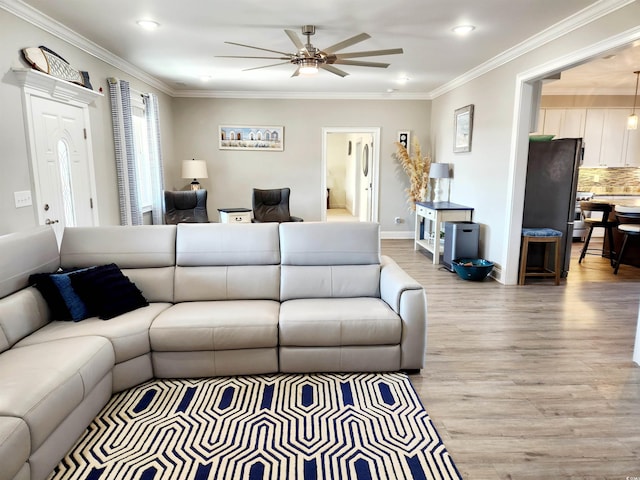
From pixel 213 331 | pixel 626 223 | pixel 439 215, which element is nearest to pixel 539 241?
pixel 439 215

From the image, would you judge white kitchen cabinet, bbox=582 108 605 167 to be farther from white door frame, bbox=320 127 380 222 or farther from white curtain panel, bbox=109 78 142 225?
white curtain panel, bbox=109 78 142 225

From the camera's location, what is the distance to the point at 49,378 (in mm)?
1742

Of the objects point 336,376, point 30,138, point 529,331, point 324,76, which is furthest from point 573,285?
point 30,138

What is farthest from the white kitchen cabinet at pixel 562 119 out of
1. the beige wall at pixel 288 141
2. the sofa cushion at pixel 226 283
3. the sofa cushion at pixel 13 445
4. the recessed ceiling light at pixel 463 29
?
the sofa cushion at pixel 13 445

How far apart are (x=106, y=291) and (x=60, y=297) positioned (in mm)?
245

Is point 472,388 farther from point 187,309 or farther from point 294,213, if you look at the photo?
point 294,213

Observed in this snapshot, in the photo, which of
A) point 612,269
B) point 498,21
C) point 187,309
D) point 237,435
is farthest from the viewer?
point 612,269

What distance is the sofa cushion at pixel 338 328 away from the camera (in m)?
2.46

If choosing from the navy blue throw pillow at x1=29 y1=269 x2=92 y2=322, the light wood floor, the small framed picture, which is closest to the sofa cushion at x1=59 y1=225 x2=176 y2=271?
the navy blue throw pillow at x1=29 y1=269 x2=92 y2=322

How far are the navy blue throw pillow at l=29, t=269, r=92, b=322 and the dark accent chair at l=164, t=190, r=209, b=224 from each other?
3.01 m

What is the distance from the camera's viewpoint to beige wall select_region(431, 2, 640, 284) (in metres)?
3.81

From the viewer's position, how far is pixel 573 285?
463 cm

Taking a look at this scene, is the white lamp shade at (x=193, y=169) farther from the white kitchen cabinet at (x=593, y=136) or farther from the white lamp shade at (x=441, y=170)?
the white kitchen cabinet at (x=593, y=136)

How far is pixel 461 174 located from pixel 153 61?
4.36 m
